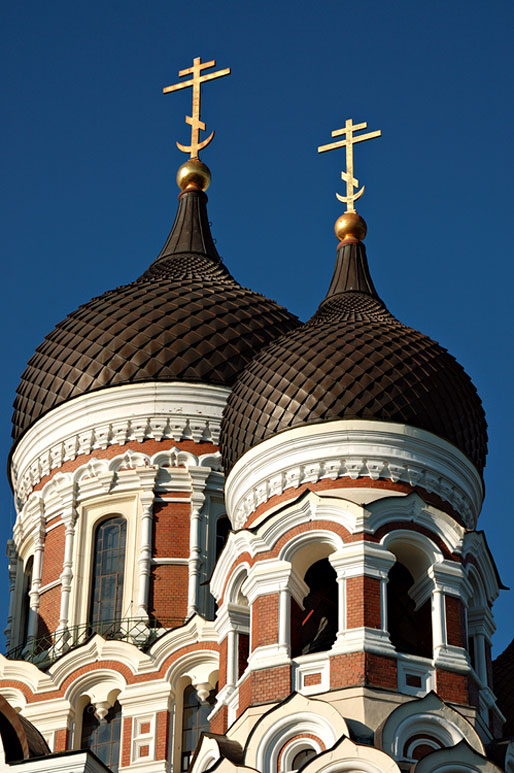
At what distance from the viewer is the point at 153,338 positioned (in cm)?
2739

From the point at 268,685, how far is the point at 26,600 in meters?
6.35

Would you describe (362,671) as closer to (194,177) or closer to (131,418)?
(131,418)

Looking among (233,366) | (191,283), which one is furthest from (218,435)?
(191,283)

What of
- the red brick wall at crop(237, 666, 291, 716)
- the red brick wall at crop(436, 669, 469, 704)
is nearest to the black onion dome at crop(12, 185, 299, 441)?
the red brick wall at crop(237, 666, 291, 716)

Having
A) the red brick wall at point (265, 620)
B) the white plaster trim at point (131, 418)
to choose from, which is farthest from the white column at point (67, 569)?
the red brick wall at point (265, 620)

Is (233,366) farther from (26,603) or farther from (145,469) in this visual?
(26,603)

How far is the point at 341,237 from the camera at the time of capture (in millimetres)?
27578

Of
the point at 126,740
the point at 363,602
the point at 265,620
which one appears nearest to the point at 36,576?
the point at 126,740

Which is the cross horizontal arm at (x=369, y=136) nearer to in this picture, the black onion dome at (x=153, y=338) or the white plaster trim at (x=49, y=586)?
the black onion dome at (x=153, y=338)

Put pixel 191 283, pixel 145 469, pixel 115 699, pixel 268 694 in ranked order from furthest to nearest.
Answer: pixel 191 283 → pixel 145 469 → pixel 115 699 → pixel 268 694

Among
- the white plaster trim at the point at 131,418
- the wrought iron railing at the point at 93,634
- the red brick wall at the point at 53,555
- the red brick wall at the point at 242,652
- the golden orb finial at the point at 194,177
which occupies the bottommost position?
the red brick wall at the point at 242,652

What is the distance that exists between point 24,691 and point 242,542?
3723mm

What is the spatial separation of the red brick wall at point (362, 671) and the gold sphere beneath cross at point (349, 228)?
301 inches

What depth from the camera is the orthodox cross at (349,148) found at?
1103 inches
